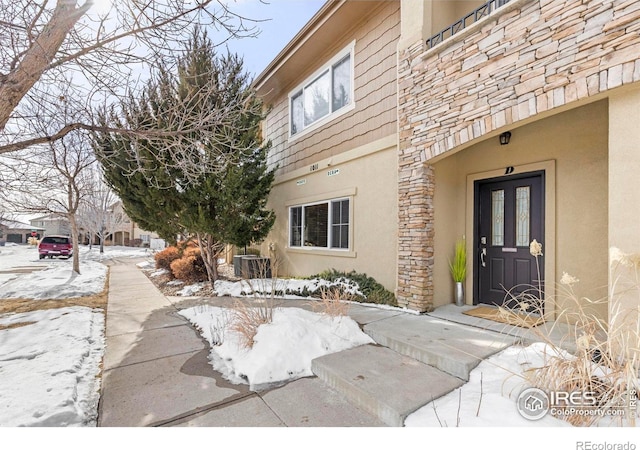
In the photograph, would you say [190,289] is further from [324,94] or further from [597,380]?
[597,380]

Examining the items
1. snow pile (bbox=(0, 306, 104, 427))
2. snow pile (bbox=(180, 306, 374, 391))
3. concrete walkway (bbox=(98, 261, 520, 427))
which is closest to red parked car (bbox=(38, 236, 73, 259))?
snow pile (bbox=(0, 306, 104, 427))

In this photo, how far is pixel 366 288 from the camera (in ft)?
20.0

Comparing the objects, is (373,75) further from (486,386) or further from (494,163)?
(486,386)

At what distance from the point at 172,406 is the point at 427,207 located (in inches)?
170

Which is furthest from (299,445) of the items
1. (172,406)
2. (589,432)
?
(589,432)

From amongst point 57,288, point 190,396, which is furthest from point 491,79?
point 57,288

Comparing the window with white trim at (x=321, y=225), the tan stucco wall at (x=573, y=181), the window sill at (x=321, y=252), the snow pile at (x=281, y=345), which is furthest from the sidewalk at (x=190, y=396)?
the window with white trim at (x=321, y=225)

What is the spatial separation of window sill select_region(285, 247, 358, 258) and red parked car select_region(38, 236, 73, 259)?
59.1 feet

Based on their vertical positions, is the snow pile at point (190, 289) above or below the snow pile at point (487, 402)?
below

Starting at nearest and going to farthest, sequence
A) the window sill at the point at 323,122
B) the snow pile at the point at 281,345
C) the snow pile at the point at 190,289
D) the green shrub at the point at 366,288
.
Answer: the snow pile at the point at 281,345 < the green shrub at the point at 366,288 < the window sill at the point at 323,122 < the snow pile at the point at 190,289

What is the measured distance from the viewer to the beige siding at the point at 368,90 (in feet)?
19.7

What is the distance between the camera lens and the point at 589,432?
209 centimetres

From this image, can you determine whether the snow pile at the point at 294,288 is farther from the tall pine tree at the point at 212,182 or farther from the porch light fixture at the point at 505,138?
the porch light fixture at the point at 505,138

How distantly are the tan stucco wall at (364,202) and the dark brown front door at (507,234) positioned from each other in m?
1.47
